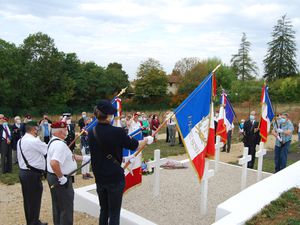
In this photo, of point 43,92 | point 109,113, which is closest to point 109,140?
point 109,113

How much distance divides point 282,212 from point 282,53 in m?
57.6

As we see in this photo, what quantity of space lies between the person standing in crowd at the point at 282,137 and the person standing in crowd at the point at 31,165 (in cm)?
667

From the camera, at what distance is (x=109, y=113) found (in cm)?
398

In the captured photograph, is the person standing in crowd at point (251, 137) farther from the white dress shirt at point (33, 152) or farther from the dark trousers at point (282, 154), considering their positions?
the white dress shirt at point (33, 152)

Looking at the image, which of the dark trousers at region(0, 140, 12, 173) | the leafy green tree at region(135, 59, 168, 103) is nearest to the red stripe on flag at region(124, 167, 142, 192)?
the dark trousers at region(0, 140, 12, 173)

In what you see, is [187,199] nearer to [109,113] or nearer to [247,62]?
[109,113]

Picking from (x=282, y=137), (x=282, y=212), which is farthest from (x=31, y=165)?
(x=282, y=137)

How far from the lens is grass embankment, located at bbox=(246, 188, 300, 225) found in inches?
186

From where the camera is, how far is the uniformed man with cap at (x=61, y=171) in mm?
4320

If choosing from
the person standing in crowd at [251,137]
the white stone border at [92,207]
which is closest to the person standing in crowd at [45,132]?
the white stone border at [92,207]

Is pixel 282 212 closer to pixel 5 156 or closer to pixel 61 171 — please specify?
pixel 61 171

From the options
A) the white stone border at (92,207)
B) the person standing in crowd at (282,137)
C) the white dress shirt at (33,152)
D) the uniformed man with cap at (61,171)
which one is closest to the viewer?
the uniformed man with cap at (61,171)

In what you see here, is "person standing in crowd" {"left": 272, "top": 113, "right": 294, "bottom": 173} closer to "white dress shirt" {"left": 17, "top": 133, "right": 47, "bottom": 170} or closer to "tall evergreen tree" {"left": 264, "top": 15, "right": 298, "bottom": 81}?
"white dress shirt" {"left": 17, "top": 133, "right": 47, "bottom": 170}

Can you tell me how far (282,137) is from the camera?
9188mm
